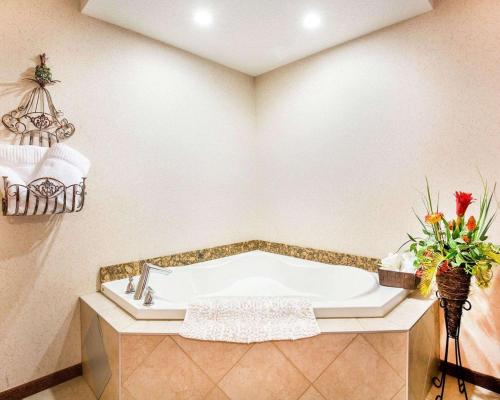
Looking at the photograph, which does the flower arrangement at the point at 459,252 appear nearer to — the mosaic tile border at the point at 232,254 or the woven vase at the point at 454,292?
the woven vase at the point at 454,292

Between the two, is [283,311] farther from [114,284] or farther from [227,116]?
[227,116]

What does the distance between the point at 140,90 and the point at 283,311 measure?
1851mm

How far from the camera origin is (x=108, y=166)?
7.00 ft

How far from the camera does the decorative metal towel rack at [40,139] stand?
1617 mm

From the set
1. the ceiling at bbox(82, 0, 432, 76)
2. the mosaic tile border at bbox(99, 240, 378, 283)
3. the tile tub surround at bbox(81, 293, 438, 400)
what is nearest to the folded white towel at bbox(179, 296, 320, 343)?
the tile tub surround at bbox(81, 293, 438, 400)

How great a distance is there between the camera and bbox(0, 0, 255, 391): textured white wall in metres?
1.78

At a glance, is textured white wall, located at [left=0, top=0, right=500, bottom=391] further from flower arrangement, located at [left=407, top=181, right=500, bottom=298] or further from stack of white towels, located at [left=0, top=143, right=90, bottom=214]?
flower arrangement, located at [left=407, top=181, right=500, bottom=298]

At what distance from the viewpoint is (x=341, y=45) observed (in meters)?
2.50

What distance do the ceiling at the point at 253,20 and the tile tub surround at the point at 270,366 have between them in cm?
194

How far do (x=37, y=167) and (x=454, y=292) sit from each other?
7.56 ft

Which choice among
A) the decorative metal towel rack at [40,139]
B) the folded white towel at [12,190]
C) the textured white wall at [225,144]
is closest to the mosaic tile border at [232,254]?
the textured white wall at [225,144]

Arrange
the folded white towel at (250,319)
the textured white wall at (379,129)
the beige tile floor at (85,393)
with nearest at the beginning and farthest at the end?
1. the folded white towel at (250,319)
2. the beige tile floor at (85,393)
3. the textured white wall at (379,129)

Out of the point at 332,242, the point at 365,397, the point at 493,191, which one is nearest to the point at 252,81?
the point at 332,242

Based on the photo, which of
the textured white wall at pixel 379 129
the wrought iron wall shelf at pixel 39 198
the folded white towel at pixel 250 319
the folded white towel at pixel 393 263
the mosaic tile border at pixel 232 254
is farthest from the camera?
the mosaic tile border at pixel 232 254
